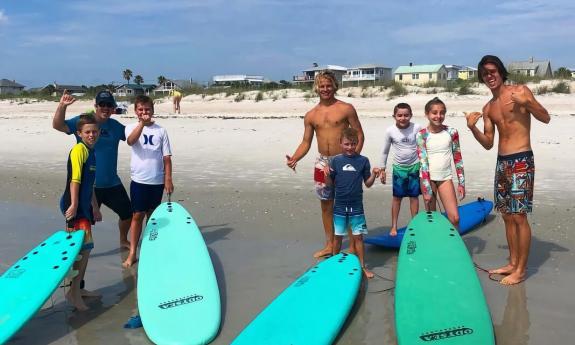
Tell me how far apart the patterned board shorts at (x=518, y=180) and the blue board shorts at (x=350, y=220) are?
3.96 feet

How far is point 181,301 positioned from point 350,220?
1.61 m

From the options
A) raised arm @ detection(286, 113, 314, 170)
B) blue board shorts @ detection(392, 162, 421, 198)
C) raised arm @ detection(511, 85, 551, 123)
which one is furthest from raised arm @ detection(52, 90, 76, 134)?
raised arm @ detection(511, 85, 551, 123)

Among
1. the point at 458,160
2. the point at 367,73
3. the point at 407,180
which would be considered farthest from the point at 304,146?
the point at 367,73

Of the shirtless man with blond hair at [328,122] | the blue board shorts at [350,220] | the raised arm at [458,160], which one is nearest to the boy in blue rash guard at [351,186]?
the blue board shorts at [350,220]

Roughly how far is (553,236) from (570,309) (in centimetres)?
189

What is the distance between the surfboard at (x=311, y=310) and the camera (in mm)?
3246

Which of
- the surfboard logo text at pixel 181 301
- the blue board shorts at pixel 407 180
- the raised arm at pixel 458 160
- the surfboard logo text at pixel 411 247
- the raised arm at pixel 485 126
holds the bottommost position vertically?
the surfboard logo text at pixel 181 301

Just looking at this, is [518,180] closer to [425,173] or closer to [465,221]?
[425,173]

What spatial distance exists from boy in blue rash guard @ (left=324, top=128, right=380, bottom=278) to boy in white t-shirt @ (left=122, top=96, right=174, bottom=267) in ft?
5.38

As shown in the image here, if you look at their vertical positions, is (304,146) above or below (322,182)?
above

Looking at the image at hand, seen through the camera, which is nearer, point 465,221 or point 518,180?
point 518,180

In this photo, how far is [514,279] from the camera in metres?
4.22

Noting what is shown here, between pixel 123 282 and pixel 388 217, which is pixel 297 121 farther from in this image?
pixel 123 282

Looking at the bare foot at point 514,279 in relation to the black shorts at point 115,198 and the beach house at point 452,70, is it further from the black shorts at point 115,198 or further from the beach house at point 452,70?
the beach house at point 452,70
